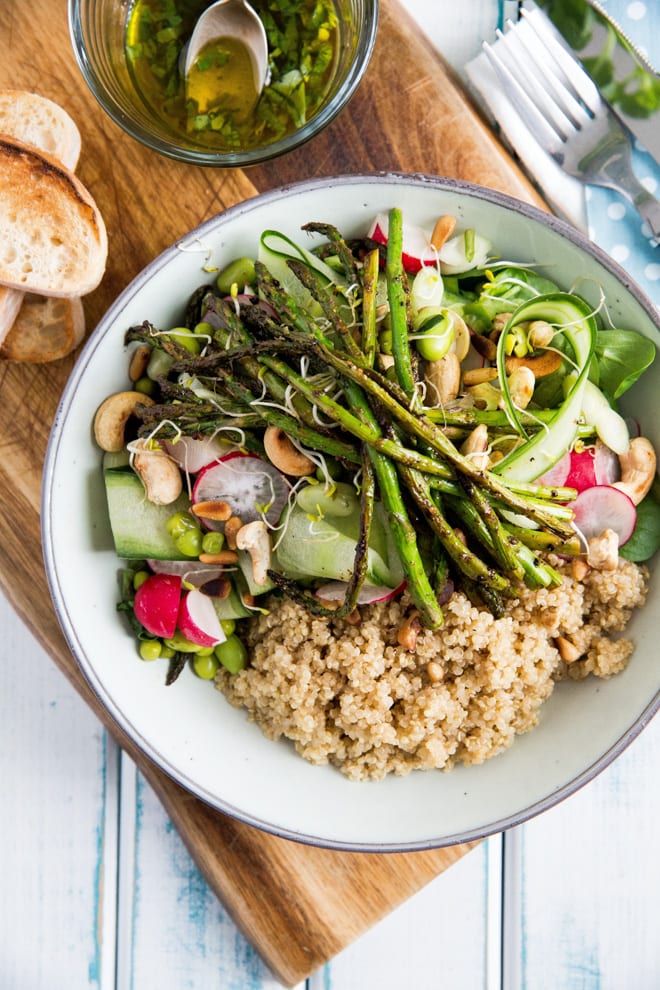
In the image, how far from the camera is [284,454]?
2029 millimetres

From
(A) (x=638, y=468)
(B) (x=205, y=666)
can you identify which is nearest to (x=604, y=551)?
(A) (x=638, y=468)

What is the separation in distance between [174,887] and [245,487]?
1.47m

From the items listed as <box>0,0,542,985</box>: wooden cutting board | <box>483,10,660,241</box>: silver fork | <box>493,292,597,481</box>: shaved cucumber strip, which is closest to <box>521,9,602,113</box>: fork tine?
<box>483,10,660,241</box>: silver fork

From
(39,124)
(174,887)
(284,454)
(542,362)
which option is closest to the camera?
(284,454)

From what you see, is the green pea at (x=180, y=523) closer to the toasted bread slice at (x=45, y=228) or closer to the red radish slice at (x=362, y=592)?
the red radish slice at (x=362, y=592)

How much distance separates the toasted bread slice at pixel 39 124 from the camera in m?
2.25

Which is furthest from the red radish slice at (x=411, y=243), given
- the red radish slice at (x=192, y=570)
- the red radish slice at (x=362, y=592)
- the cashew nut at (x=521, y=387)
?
A: the red radish slice at (x=192, y=570)

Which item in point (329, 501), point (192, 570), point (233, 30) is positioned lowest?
point (192, 570)

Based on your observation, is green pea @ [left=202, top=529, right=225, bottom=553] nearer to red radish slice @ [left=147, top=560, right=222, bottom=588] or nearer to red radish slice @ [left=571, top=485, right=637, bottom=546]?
red radish slice @ [left=147, top=560, right=222, bottom=588]

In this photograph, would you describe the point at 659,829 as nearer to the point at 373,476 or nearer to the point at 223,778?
the point at 223,778

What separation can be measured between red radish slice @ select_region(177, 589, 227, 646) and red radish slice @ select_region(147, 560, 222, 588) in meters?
0.03

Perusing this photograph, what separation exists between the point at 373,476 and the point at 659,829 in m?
1.73

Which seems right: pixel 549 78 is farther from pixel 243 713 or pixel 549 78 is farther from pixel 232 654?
pixel 243 713

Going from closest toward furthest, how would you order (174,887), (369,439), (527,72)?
(369,439), (527,72), (174,887)
